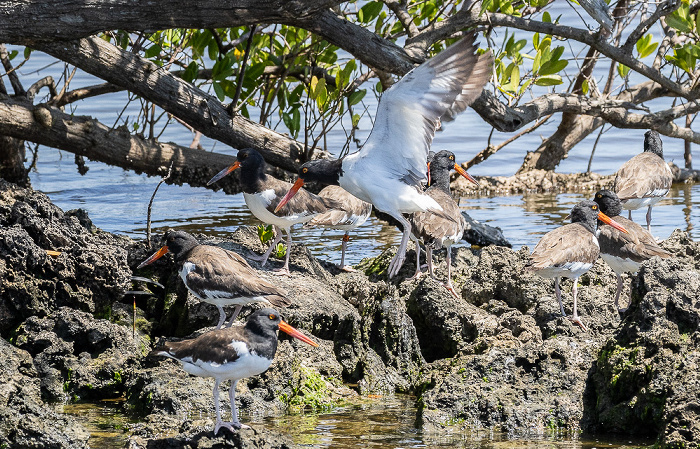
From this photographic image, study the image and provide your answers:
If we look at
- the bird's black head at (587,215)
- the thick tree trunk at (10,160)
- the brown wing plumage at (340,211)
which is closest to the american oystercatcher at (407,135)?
the brown wing plumage at (340,211)

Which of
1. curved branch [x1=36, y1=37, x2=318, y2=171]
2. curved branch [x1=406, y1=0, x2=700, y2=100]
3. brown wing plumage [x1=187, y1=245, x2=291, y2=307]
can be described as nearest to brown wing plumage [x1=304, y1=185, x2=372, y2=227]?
curved branch [x1=36, y1=37, x2=318, y2=171]

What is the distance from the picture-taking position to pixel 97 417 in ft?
20.4

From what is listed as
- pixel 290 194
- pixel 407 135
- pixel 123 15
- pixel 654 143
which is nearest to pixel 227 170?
pixel 290 194

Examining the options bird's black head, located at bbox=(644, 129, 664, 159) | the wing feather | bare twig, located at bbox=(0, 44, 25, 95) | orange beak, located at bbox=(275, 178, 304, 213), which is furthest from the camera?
bird's black head, located at bbox=(644, 129, 664, 159)

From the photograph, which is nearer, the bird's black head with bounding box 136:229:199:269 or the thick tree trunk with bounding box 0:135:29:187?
the bird's black head with bounding box 136:229:199:269

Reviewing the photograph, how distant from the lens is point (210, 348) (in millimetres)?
5570

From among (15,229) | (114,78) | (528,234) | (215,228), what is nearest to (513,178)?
(528,234)

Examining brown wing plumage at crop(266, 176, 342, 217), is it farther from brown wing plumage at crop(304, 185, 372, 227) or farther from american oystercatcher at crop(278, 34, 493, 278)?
brown wing plumage at crop(304, 185, 372, 227)

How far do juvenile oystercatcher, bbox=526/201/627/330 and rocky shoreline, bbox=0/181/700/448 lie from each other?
0.81 ft

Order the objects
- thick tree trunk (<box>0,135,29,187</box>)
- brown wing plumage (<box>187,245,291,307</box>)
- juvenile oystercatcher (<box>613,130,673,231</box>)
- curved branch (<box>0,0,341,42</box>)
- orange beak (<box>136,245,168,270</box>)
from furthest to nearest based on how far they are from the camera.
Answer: juvenile oystercatcher (<box>613,130,673,231</box>) → thick tree trunk (<box>0,135,29,187</box>) → curved branch (<box>0,0,341,42</box>) → orange beak (<box>136,245,168,270</box>) → brown wing plumage (<box>187,245,291,307</box>)

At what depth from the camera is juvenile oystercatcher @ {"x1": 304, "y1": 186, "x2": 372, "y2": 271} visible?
919cm

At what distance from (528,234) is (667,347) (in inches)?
235

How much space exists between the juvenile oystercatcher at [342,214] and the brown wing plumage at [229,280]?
7.58ft

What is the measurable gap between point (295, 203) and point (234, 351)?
310 centimetres
